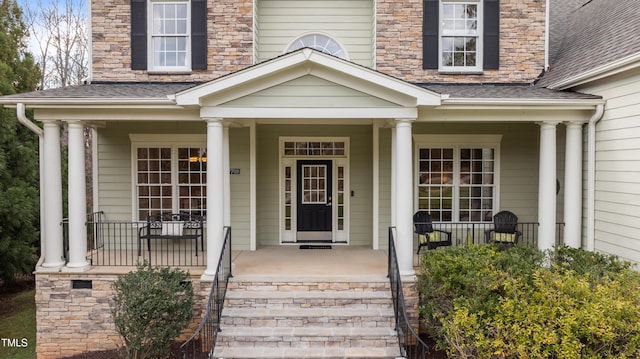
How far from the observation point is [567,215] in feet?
27.8

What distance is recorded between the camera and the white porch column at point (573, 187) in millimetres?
8344

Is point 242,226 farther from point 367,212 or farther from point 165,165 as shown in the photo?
point 367,212

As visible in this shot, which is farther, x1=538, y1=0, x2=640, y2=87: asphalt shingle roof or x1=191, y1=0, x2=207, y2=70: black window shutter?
x1=191, y1=0, x2=207, y2=70: black window shutter

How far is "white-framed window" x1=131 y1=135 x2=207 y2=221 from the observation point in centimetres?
1034

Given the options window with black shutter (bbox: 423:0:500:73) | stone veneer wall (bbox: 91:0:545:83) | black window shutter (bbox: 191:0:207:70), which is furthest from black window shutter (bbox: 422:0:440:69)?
black window shutter (bbox: 191:0:207:70)

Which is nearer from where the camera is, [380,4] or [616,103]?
[616,103]

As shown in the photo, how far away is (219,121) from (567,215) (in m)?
6.73

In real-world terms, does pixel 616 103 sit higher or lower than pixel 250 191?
higher

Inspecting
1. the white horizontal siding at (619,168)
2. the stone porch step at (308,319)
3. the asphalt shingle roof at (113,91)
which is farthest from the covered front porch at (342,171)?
the stone porch step at (308,319)

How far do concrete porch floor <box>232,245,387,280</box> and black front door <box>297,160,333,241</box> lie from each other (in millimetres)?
592

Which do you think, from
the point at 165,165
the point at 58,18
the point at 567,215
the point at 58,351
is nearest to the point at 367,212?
the point at 567,215

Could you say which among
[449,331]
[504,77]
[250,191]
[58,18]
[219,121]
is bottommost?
[449,331]

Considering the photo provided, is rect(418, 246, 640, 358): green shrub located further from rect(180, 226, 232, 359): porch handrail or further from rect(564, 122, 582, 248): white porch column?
rect(180, 226, 232, 359): porch handrail

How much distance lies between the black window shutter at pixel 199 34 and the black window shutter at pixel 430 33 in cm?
489
